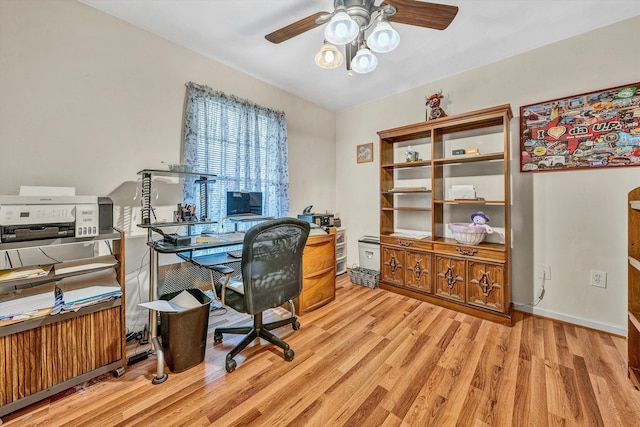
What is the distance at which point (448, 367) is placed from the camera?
1.66m

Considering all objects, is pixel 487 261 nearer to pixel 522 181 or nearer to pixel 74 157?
pixel 522 181

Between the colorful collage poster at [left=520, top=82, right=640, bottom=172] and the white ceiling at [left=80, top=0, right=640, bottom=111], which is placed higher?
the white ceiling at [left=80, top=0, right=640, bottom=111]

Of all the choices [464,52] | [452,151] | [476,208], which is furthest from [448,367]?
[464,52]

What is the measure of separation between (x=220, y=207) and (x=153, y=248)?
3.07ft

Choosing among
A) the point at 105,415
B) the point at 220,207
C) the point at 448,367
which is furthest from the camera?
the point at 220,207

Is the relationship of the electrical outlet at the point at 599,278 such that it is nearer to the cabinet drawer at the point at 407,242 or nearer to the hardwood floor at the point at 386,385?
the hardwood floor at the point at 386,385

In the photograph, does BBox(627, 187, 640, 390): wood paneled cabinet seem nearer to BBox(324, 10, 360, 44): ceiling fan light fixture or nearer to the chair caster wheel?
BBox(324, 10, 360, 44): ceiling fan light fixture

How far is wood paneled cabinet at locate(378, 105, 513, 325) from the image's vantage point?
2299 mm

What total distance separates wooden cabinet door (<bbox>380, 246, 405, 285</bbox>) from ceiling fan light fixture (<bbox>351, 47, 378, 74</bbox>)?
2005mm

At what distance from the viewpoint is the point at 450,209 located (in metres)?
2.88

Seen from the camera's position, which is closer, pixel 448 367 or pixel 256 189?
pixel 448 367

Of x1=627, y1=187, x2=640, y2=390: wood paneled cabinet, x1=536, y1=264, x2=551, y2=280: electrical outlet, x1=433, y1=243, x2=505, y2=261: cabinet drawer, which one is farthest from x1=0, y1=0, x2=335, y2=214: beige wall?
x1=536, y1=264, x2=551, y2=280: electrical outlet

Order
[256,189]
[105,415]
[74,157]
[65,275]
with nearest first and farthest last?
[105,415], [65,275], [74,157], [256,189]

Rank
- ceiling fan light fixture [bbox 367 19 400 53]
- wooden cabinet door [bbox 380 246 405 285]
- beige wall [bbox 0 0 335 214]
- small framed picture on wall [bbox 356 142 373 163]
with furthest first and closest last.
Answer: small framed picture on wall [bbox 356 142 373 163]
wooden cabinet door [bbox 380 246 405 285]
beige wall [bbox 0 0 335 214]
ceiling fan light fixture [bbox 367 19 400 53]
